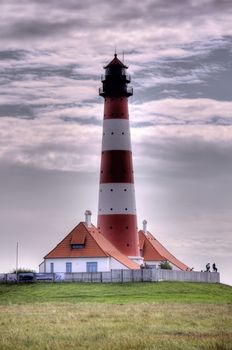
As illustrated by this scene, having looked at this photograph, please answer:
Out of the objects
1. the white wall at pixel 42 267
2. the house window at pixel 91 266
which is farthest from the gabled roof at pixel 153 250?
the white wall at pixel 42 267

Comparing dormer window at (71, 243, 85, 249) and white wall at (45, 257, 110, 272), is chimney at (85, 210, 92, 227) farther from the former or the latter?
white wall at (45, 257, 110, 272)

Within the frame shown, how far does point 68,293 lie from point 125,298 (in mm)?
6865

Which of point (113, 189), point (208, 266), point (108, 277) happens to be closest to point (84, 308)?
point (108, 277)

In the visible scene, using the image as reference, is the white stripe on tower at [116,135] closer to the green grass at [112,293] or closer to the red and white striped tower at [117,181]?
the red and white striped tower at [117,181]

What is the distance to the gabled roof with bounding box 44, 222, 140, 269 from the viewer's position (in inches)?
2928

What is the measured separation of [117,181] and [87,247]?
6425 millimetres

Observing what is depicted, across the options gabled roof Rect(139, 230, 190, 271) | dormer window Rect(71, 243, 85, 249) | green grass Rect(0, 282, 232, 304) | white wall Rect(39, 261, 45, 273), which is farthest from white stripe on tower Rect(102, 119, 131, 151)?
gabled roof Rect(139, 230, 190, 271)

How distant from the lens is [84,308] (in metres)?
45.2

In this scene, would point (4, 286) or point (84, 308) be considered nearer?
point (84, 308)

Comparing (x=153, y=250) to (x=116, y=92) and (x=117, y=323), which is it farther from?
(x=117, y=323)

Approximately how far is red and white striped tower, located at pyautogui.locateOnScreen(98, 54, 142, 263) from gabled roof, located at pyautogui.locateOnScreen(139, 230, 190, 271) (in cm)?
929

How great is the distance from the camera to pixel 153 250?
8669cm

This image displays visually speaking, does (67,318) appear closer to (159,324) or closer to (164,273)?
(159,324)

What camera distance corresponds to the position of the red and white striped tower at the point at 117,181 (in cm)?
7506
